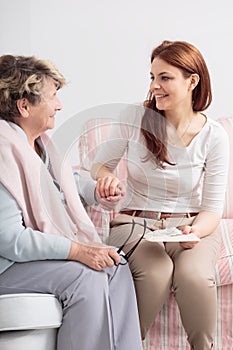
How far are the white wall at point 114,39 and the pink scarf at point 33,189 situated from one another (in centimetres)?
124

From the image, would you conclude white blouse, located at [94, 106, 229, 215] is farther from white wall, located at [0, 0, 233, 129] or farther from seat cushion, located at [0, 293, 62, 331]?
white wall, located at [0, 0, 233, 129]

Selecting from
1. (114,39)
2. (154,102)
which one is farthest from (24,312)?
(114,39)

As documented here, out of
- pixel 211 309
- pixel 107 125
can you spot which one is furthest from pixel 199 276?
pixel 107 125

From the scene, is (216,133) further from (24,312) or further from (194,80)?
(24,312)

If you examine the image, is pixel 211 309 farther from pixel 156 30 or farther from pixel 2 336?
pixel 156 30

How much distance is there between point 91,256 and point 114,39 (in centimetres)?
151

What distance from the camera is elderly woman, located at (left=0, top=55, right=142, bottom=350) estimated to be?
190 cm

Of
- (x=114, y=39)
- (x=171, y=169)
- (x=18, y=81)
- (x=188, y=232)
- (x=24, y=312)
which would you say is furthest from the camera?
(x=114, y=39)

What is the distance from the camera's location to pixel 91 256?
1949mm

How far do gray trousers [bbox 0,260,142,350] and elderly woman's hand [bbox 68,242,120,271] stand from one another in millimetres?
15

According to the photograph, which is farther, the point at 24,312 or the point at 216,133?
the point at 216,133

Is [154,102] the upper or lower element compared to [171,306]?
upper

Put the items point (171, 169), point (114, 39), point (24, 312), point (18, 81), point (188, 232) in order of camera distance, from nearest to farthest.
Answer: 1. point (24, 312)
2. point (18, 81)
3. point (188, 232)
4. point (171, 169)
5. point (114, 39)

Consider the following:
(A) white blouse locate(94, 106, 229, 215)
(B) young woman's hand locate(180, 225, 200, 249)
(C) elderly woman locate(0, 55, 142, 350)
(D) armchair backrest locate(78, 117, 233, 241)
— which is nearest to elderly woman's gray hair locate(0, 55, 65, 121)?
(C) elderly woman locate(0, 55, 142, 350)
